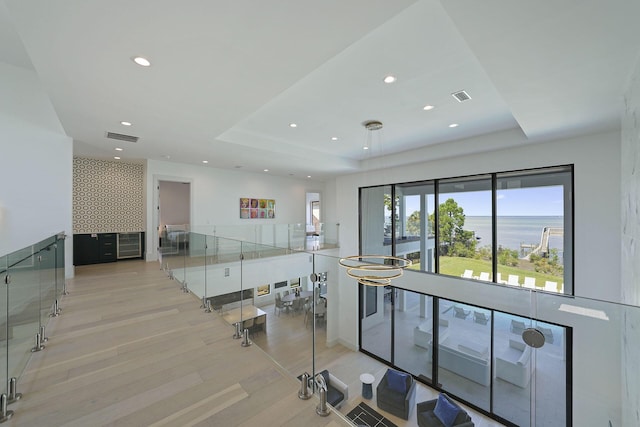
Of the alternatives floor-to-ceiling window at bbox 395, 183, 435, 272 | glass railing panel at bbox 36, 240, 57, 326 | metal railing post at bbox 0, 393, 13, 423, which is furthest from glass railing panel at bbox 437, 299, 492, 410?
glass railing panel at bbox 36, 240, 57, 326

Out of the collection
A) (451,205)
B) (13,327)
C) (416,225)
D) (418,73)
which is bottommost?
(13,327)

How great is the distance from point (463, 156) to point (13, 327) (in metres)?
7.56

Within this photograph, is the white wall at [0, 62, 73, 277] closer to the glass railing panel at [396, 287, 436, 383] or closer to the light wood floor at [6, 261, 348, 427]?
the light wood floor at [6, 261, 348, 427]

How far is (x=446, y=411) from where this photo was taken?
15.8 ft

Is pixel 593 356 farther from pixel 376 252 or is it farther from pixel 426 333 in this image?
pixel 376 252

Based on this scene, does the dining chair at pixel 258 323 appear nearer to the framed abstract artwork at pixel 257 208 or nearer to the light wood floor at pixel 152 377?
the light wood floor at pixel 152 377

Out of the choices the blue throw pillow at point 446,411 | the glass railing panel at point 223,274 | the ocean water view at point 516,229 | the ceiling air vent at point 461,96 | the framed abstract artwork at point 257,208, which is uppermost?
the ceiling air vent at point 461,96

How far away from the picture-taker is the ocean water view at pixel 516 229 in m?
4.95

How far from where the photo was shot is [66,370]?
7.21 feet

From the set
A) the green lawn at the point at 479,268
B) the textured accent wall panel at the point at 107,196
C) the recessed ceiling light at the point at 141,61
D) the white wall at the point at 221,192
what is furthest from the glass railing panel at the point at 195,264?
the green lawn at the point at 479,268

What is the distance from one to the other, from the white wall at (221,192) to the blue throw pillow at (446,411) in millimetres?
6933

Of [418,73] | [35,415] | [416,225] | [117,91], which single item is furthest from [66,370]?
[416,225]

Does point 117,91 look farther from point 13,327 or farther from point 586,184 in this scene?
point 586,184

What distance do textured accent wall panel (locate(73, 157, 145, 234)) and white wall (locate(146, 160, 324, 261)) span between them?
3.08ft
